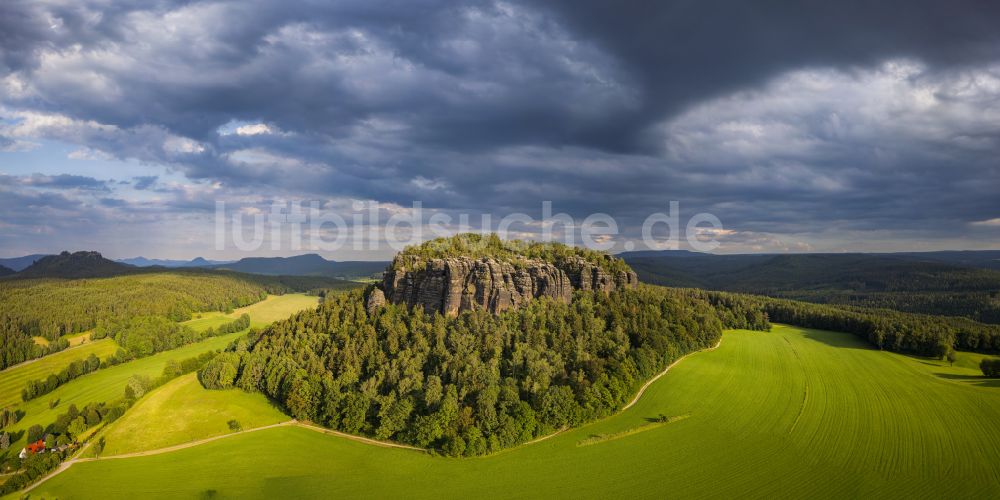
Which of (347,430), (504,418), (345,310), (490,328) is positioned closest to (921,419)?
(504,418)

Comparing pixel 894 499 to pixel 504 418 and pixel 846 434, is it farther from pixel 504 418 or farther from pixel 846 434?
pixel 504 418

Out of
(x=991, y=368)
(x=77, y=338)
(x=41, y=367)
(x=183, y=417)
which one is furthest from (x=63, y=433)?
(x=991, y=368)

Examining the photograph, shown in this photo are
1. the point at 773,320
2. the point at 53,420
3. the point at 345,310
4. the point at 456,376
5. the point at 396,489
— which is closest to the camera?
the point at 396,489

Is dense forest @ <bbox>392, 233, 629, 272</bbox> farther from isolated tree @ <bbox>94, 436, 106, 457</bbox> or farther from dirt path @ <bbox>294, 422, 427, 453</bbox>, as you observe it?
isolated tree @ <bbox>94, 436, 106, 457</bbox>

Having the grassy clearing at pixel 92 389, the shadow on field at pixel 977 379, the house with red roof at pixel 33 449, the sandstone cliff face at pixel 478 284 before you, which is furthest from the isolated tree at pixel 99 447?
the shadow on field at pixel 977 379

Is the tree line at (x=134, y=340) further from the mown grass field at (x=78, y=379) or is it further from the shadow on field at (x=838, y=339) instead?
the shadow on field at (x=838, y=339)

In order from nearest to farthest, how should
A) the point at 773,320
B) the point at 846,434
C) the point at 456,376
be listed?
the point at 846,434 < the point at 456,376 < the point at 773,320

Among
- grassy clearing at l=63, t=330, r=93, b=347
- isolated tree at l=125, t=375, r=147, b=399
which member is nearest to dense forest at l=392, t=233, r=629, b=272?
isolated tree at l=125, t=375, r=147, b=399
